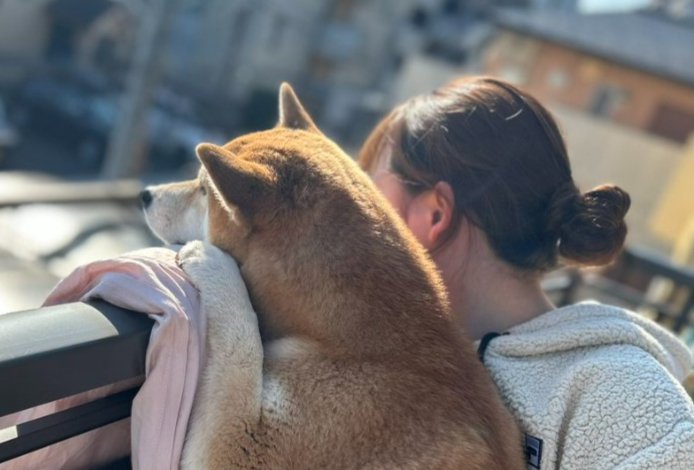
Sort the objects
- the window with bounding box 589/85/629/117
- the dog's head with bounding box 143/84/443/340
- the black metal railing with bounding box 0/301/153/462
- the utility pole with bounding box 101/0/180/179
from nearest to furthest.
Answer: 1. the black metal railing with bounding box 0/301/153/462
2. the dog's head with bounding box 143/84/443/340
3. the utility pole with bounding box 101/0/180/179
4. the window with bounding box 589/85/629/117

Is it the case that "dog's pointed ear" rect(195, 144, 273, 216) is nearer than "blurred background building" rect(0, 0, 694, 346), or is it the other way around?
"dog's pointed ear" rect(195, 144, 273, 216)

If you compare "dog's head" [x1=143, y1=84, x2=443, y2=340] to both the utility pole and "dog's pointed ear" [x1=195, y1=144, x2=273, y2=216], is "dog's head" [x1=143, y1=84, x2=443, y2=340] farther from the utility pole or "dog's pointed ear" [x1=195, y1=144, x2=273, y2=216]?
the utility pole

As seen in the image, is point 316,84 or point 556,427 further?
point 316,84

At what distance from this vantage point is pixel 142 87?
41.9ft

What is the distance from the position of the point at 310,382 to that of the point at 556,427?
529 mm

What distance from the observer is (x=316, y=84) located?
30859 mm

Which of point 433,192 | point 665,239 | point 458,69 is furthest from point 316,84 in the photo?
point 433,192

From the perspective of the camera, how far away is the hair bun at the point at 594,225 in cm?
186

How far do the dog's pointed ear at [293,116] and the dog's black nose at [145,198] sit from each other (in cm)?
44

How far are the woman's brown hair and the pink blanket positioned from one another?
0.88 m

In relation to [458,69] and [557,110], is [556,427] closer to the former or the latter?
[557,110]

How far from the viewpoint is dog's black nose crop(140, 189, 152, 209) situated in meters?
1.94

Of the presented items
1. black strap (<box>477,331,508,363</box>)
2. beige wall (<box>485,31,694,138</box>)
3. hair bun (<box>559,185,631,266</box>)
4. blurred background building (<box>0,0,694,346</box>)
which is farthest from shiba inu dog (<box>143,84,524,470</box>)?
beige wall (<box>485,31,694,138</box>)

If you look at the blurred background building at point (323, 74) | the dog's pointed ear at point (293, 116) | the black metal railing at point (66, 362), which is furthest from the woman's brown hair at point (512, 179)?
the blurred background building at point (323, 74)
